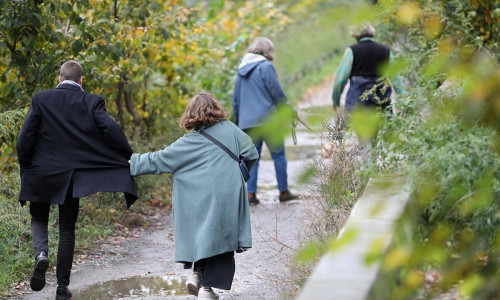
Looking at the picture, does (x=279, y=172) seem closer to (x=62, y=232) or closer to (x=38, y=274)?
(x=62, y=232)

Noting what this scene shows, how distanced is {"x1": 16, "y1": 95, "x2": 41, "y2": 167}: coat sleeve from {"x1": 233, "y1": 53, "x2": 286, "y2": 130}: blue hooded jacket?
3818 millimetres

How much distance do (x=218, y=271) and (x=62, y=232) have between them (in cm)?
119

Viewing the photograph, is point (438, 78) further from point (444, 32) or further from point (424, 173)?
point (444, 32)

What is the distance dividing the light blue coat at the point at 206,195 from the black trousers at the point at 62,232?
73 cm

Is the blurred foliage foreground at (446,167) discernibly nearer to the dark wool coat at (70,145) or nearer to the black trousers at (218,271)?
the black trousers at (218,271)

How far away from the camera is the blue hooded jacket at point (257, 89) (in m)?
9.57

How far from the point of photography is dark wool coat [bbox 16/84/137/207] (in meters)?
6.00

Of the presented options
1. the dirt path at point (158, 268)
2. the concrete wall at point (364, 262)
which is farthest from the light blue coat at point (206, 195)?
the concrete wall at point (364, 262)

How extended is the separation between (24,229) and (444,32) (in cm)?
394

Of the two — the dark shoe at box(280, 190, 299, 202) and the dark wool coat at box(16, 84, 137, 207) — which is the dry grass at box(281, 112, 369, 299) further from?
the dark shoe at box(280, 190, 299, 202)

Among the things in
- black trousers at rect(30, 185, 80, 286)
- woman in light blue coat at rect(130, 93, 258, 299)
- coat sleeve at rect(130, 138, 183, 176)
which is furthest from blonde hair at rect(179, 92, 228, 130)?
black trousers at rect(30, 185, 80, 286)

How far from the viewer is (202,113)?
582 cm

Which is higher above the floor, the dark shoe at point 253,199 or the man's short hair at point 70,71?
the man's short hair at point 70,71

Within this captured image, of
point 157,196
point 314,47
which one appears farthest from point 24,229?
point 314,47
